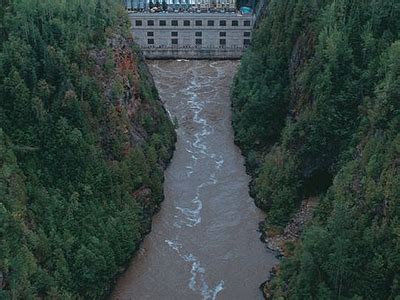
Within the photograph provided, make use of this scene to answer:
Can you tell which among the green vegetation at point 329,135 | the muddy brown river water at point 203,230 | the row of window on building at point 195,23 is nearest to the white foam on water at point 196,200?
the muddy brown river water at point 203,230

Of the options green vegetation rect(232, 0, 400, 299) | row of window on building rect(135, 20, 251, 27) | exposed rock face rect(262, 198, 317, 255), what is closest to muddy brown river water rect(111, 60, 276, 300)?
exposed rock face rect(262, 198, 317, 255)

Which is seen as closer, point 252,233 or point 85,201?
point 85,201

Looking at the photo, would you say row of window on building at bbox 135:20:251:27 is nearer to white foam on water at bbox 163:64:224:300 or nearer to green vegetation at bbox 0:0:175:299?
white foam on water at bbox 163:64:224:300

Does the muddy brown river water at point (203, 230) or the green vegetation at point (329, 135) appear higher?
the green vegetation at point (329, 135)

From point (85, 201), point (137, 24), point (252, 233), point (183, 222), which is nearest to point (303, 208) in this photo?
point (252, 233)

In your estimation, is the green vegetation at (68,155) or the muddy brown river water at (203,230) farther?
the muddy brown river water at (203,230)

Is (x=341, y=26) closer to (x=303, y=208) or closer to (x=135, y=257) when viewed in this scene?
(x=303, y=208)

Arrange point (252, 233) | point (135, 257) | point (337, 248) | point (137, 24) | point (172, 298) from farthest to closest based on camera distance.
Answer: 1. point (137, 24)
2. point (252, 233)
3. point (135, 257)
4. point (172, 298)
5. point (337, 248)

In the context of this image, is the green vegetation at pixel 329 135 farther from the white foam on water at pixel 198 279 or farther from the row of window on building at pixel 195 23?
the row of window on building at pixel 195 23
